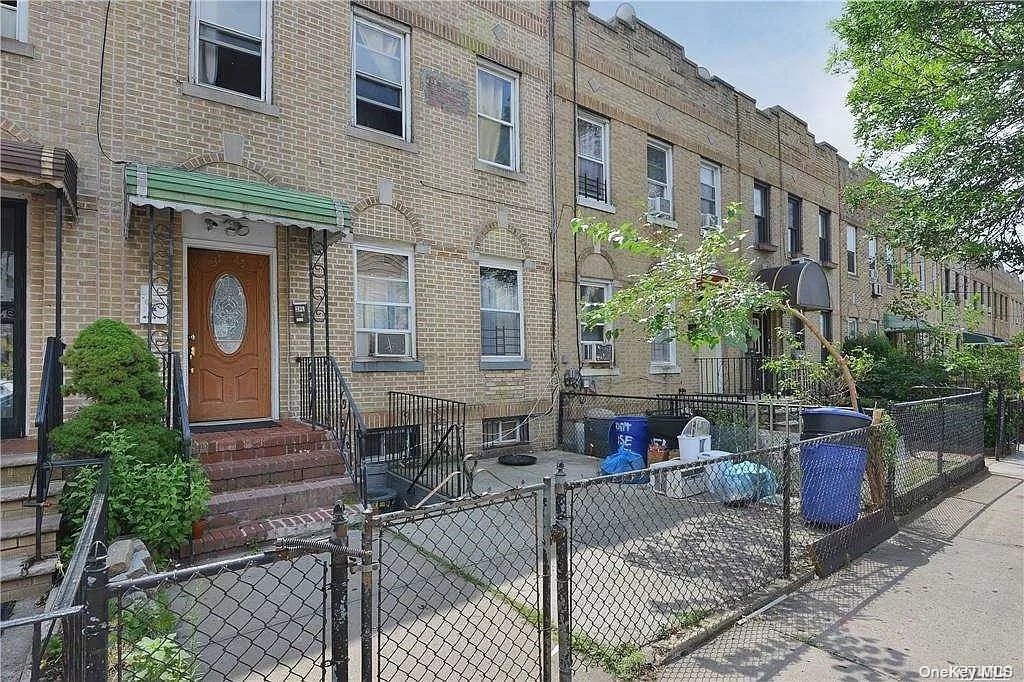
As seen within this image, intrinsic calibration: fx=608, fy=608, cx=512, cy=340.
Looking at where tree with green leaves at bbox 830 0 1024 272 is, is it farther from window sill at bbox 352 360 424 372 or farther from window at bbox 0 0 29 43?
window at bbox 0 0 29 43

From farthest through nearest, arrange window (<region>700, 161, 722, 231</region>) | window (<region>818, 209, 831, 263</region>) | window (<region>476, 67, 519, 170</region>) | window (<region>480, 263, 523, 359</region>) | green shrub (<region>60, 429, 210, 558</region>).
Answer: window (<region>818, 209, 831, 263</region>)
window (<region>700, 161, 722, 231</region>)
window (<region>476, 67, 519, 170</region>)
window (<region>480, 263, 523, 359</region>)
green shrub (<region>60, 429, 210, 558</region>)

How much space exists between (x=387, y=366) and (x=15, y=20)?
5425 mm

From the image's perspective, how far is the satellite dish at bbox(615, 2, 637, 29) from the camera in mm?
12320

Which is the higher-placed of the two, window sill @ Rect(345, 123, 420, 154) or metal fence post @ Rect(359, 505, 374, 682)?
window sill @ Rect(345, 123, 420, 154)

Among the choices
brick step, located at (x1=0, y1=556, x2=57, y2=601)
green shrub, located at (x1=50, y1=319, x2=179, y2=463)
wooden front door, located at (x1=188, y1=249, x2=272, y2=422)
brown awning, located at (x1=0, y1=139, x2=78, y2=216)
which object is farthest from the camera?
wooden front door, located at (x1=188, y1=249, x2=272, y2=422)

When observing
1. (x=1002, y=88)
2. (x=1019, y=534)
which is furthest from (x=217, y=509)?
(x=1002, y=88)

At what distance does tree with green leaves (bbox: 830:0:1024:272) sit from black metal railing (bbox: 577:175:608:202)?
6.00 meters

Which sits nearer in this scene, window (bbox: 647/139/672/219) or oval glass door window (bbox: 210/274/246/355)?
oval glass door window (bbox: 210/274/246/355)

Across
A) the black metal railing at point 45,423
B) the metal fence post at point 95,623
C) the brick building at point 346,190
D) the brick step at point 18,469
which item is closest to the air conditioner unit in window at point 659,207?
the brick building at point 346,190

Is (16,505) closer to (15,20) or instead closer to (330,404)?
(330,404)

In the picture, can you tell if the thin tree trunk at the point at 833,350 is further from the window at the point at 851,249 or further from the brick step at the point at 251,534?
the window at the point at 851,249

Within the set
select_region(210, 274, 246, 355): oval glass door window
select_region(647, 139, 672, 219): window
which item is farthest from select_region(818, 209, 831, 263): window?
select_region(210, 274, 246, 355): oval glass door window

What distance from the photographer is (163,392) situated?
543cm

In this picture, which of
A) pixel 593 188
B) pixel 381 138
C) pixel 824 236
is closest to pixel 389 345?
pixel 381 138
